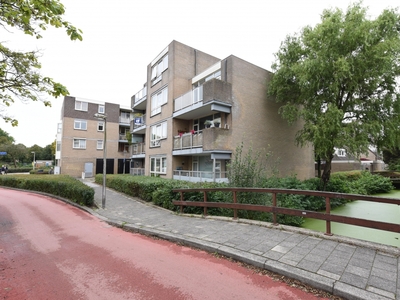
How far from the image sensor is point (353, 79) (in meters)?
11.6

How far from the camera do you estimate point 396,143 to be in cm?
1252

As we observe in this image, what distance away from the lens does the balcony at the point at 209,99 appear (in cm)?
1278

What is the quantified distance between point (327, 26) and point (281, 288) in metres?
13.2

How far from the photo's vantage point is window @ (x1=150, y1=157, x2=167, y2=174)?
16875 mm

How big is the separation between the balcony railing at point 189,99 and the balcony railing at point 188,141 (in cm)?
207

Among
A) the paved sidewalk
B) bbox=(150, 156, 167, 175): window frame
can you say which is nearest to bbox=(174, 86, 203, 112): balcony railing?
bbox=(150, 156, 167, 175): window frame

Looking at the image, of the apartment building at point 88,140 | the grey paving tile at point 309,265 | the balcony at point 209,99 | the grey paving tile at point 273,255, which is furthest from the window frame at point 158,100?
the grey paving tile at point 309,265

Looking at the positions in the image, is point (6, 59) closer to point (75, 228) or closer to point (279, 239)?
point (75, 228)

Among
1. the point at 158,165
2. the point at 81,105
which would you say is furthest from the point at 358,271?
the point at 81,105

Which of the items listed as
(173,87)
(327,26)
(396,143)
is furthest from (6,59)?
(396,143)

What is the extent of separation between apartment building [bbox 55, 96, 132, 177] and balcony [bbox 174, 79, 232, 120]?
16465 mm

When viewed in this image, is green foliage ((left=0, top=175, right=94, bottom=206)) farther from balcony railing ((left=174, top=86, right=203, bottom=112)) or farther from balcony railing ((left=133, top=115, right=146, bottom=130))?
balcony railing ((left=133, top=115, right=146, bottom=130))

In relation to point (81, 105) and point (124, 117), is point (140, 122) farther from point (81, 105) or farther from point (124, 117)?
point (81, 105)

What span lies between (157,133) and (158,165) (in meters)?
2.75
